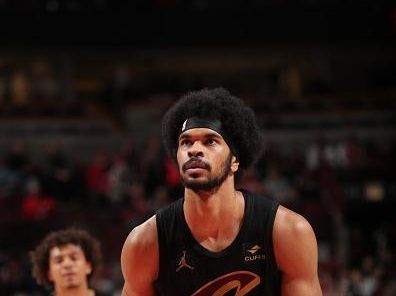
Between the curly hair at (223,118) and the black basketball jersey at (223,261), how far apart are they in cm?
32

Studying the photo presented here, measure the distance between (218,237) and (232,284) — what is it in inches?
10.2

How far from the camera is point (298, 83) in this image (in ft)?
67.6

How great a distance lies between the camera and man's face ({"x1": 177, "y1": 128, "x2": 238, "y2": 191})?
13.7 feet

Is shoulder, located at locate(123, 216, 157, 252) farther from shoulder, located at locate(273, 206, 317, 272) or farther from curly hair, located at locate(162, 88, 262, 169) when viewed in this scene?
shoulder, located at locate(273, 206, 317, 272)

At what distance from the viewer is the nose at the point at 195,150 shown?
13.8 feet

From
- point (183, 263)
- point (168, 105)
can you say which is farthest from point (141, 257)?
point (168, 105)

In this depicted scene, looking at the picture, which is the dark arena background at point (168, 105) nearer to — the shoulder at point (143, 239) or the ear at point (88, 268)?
the ear at point (88, 268)

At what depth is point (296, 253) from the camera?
4324mm

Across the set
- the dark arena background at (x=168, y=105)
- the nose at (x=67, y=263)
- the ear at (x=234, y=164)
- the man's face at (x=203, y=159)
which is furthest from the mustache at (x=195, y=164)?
the dark arena background at (x=168, y=105)

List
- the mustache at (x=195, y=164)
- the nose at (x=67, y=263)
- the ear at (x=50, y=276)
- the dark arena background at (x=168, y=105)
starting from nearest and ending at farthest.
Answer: the mustache at (x=195, y=164) → the nose at (x=67, y=263) → the ear at (x=50, y=276) → the dark arena background at (x=168, y=105)

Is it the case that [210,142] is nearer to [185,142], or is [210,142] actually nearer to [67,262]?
[185,142]

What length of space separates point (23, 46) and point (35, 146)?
2738 mm

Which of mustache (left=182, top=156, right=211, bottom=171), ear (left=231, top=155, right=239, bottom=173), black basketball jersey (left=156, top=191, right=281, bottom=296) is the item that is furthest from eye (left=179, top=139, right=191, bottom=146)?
black basketball jersey (left=156, top=191, right=281, bottom=296)

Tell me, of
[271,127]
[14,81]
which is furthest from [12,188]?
[14,81]
